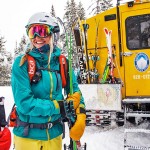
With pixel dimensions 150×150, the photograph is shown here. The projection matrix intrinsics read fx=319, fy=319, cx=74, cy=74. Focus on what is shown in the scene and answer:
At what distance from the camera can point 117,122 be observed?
8.95 meters

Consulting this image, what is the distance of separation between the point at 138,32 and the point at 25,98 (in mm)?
5988

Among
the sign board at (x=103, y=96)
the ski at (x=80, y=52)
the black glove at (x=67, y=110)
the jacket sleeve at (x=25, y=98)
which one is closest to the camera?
the jacket sleeve at (x=25, y=98)

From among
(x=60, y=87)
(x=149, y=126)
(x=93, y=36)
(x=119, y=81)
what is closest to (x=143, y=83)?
A: (x=119, y=81)

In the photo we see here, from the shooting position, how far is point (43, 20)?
3305 mm

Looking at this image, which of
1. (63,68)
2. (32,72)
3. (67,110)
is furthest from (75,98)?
(32,72)

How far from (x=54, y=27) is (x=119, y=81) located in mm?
5379

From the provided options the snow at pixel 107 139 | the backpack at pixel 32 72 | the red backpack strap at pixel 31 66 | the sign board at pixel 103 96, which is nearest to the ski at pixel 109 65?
the sign board at pixel 103 96

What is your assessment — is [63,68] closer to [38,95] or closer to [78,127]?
[38,95]

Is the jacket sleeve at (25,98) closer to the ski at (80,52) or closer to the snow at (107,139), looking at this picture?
the snow at (107,139)

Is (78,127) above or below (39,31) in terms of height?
below

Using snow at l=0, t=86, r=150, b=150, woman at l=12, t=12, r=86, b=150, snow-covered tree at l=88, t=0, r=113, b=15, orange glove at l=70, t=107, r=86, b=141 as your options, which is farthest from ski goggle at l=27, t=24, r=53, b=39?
snow-covered tree at l=88, t=0, r=113, b=15

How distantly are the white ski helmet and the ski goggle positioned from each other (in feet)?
0.12

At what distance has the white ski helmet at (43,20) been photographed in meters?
3.29

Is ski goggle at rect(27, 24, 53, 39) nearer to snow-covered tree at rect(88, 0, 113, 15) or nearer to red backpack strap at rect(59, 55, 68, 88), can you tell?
red backpack strap at rect(59, 55, 68, 88)
